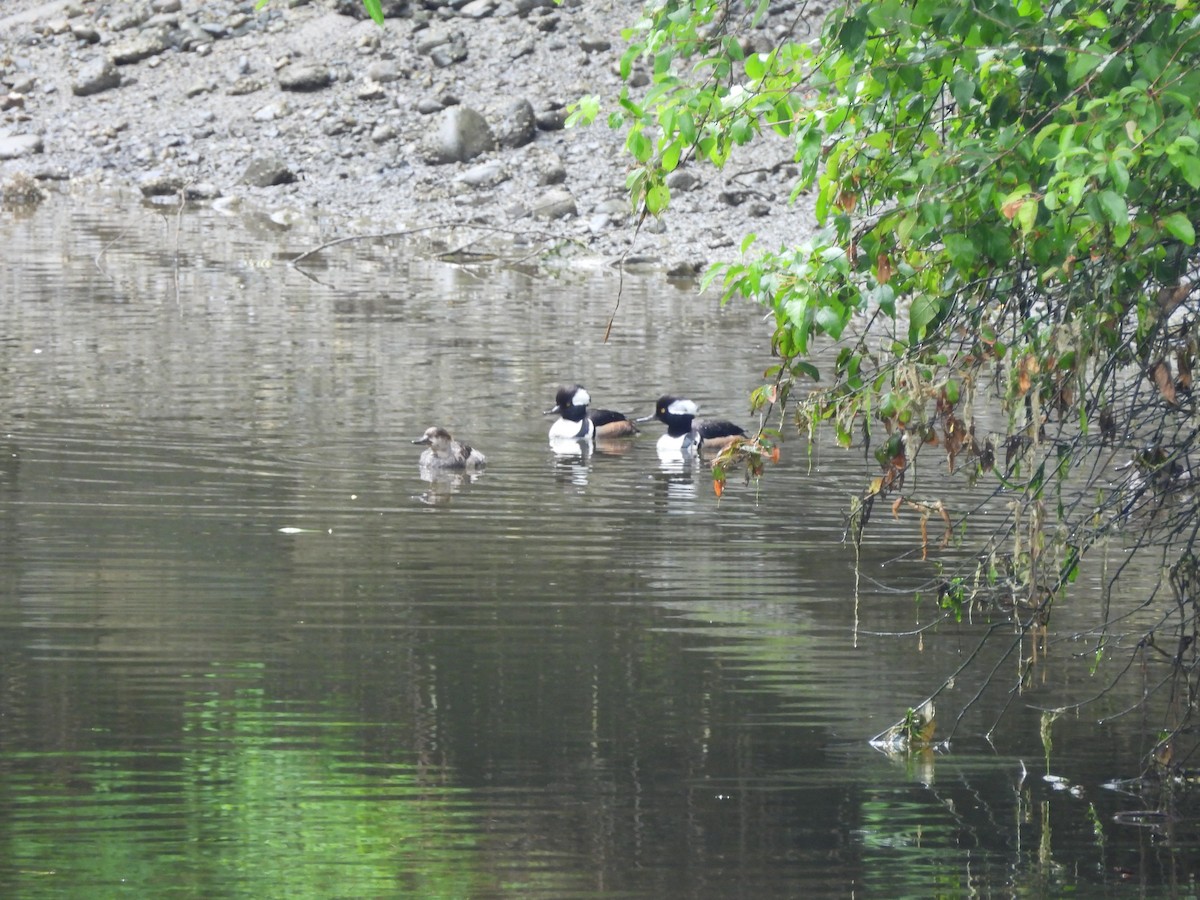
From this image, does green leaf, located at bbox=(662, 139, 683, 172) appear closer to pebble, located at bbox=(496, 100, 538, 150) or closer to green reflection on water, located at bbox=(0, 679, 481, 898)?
green reflection on water, located at bbox=(0, 679, 481, 898)

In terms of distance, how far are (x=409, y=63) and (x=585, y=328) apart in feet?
74.2

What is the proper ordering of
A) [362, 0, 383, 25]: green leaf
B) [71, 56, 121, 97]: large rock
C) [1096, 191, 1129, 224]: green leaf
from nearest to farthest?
[362, 0, 383, 25]: green leaf → [1096, 191, 1129, 224]: green leaf → [71, 56, 121, 97]: large rock

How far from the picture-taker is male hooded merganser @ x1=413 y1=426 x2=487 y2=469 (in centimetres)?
1488

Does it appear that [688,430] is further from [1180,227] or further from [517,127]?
[517,127]

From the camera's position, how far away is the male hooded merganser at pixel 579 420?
54.0 feet

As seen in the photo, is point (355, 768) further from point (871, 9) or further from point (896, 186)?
point (871, 9)

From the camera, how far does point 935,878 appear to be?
6785 millimetres

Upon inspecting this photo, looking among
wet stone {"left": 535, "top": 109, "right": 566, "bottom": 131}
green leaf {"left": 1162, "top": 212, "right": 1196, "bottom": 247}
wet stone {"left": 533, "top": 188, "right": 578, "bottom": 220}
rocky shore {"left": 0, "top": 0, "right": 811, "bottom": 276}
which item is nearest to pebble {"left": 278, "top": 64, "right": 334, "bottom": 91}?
rocky shore {"left": 0, "top": 0, "right": 811, "bottom": 276}

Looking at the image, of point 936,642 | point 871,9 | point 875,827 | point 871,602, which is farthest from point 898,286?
point 871,602

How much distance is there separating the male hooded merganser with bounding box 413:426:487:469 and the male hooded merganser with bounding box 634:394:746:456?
2.18 meters

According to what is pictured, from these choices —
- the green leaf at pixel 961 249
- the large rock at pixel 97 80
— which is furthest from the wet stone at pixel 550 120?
the green leaf at pixel 961 249

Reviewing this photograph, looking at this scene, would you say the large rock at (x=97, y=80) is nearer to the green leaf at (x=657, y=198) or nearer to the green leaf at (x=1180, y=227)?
the green leaf at (x=657, y=198)

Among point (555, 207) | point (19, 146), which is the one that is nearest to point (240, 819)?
point (555, 207)

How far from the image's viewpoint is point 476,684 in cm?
888
